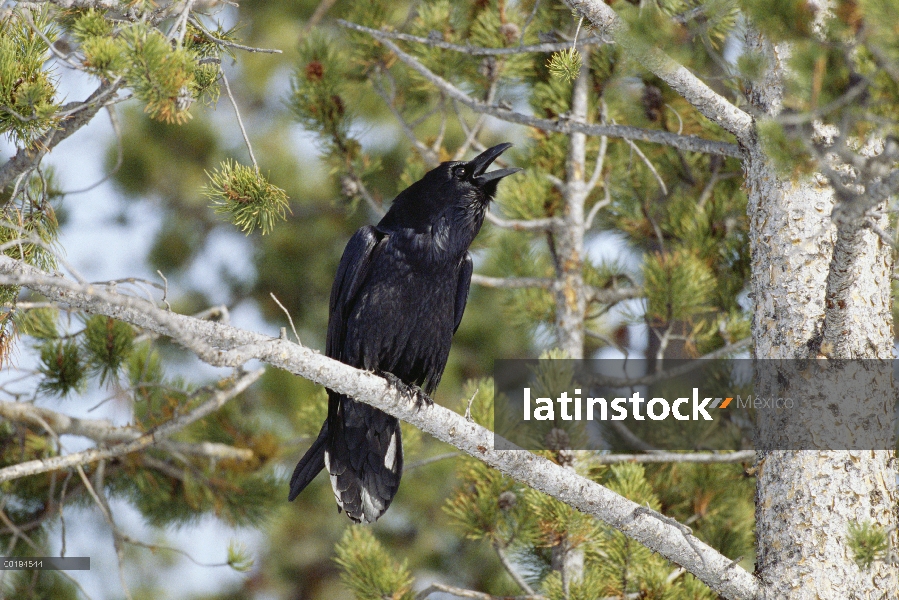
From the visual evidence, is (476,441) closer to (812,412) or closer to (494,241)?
(812,412)

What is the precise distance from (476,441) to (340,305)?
120cm

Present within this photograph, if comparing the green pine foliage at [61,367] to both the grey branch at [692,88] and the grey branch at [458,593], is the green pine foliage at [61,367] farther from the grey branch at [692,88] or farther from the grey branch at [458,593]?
the grey branch at [692,88]

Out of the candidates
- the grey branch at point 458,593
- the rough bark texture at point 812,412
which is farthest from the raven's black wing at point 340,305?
the rough bark texture at point 812,412

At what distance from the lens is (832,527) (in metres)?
2.46

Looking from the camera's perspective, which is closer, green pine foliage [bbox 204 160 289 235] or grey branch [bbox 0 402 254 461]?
green pine foliage [bbox 204 160 289 235]

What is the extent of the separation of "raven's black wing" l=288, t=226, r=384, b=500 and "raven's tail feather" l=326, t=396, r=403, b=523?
0.06m

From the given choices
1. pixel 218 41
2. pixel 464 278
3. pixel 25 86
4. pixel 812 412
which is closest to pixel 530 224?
pixel 464 278

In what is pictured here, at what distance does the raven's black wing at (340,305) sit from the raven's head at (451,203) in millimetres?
170

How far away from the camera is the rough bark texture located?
96.8 inches

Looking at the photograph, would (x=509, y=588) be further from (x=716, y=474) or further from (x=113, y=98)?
(x=113, y=98)

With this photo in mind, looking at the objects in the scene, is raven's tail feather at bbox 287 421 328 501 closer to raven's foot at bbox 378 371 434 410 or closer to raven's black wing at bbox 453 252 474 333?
raven's foot at bbox 378 371 434 410

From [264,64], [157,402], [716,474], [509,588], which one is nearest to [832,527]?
[716,474]

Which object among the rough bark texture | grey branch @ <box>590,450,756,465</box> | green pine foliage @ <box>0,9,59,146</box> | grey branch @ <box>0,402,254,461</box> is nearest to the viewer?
green pine foliage @ <box>0,9,59,146</box>

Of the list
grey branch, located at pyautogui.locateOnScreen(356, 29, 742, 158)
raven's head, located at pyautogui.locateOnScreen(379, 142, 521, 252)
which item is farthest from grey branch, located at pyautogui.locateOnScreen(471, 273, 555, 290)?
grey branch, located at pyautogui.locateOnScreen(356, 29, 742, 158)
